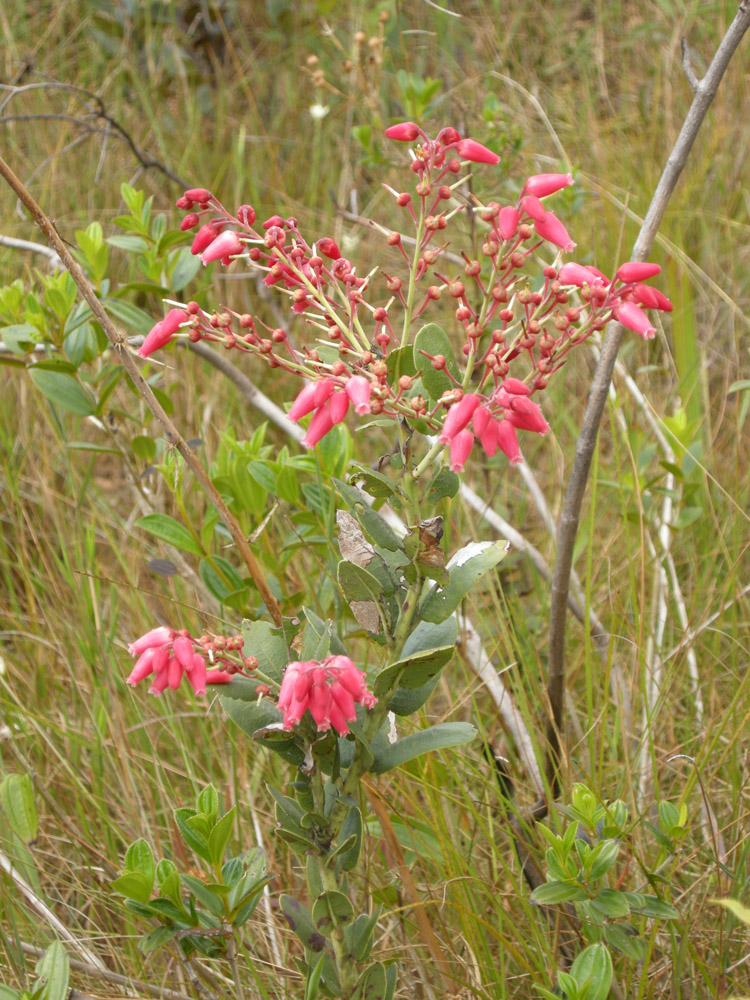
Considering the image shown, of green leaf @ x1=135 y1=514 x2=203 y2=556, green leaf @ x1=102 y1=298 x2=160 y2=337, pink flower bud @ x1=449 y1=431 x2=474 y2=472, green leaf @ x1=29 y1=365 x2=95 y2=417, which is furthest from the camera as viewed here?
green leaf @ x1=102 y1=298 x2=160 y2=337

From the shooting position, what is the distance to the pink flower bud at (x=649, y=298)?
3.52 ft

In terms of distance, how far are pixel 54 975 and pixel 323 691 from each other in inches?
19.0

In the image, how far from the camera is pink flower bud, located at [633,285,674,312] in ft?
3.52

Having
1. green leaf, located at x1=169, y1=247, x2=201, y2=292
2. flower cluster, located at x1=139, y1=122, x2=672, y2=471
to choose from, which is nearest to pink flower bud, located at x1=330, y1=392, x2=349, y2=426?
flower cluster, located at x1=139, y1=122, x2=672, y2=471

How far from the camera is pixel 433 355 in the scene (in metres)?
1.06

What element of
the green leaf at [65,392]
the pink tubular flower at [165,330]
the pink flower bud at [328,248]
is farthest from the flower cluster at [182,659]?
the green leaf at [65,392]

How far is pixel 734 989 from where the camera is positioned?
4.57ft

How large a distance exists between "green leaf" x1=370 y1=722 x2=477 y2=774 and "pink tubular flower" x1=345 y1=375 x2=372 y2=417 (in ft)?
1.24

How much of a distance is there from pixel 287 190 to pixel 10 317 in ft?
6.79

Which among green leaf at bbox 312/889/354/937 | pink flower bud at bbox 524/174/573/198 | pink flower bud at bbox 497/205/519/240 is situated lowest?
green leaf at bbox 312/889/354/937

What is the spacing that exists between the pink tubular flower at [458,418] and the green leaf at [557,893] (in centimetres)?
63

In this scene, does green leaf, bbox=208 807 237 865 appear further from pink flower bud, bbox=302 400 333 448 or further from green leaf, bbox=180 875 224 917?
pink flower bud, bbox=302 400 333 448

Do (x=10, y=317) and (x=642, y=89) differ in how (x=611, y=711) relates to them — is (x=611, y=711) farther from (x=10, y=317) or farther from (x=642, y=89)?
(x=642, y=89)

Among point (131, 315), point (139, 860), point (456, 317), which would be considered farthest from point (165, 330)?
point (131, 315)
